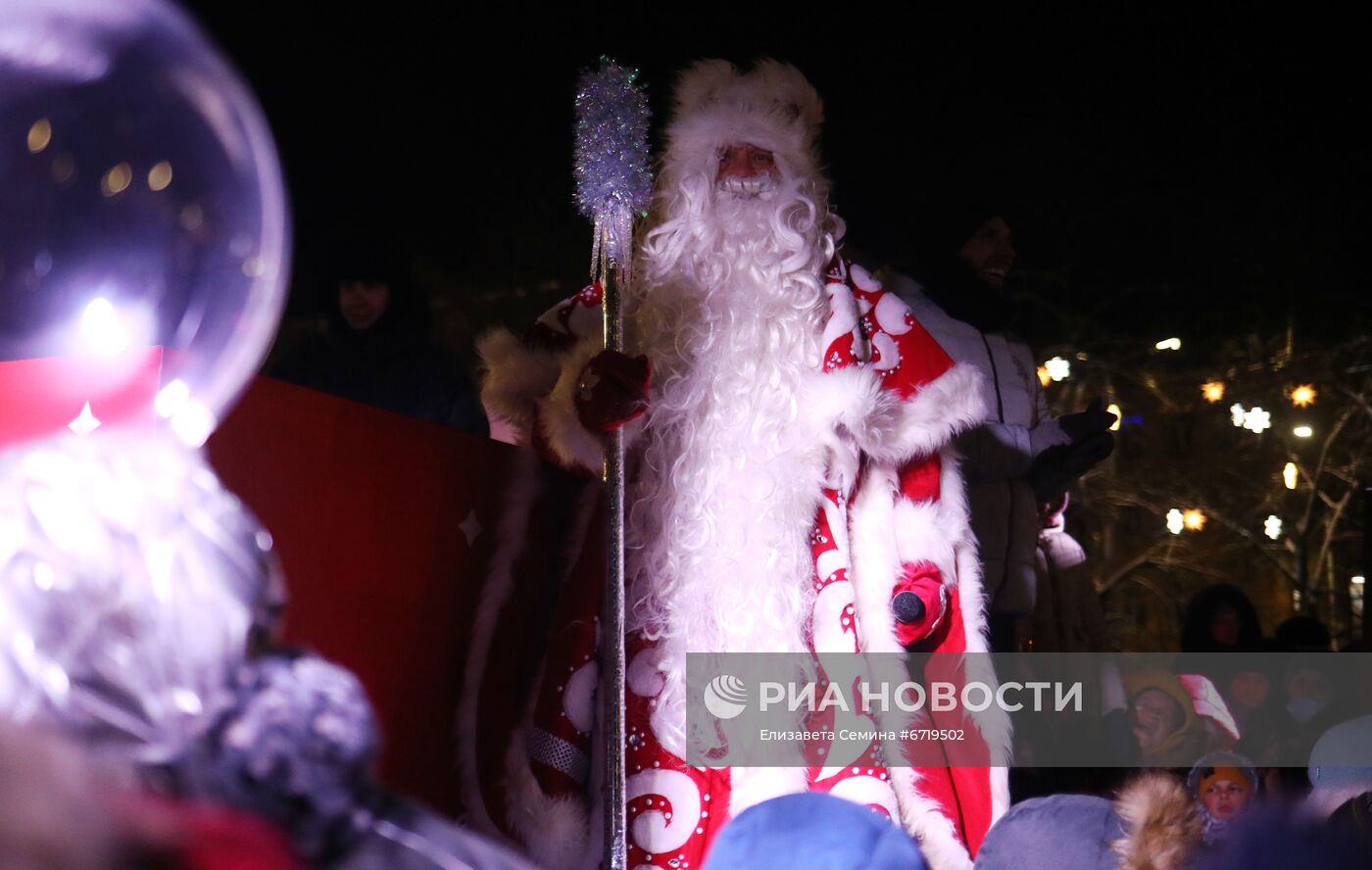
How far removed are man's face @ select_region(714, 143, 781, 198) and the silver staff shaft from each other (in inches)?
20.5

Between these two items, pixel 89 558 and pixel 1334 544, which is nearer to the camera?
pixel 89 558

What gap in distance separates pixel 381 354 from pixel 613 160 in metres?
1.22

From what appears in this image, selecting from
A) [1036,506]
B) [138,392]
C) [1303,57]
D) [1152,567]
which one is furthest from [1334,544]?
[138,392]

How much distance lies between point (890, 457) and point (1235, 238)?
18.1ft

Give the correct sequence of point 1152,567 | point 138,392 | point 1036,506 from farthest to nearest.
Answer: point 1152,567, point 1036,506, point 138,392

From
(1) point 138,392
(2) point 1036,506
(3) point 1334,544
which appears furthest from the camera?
(3) point 1334,544

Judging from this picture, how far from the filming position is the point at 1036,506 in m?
3.79

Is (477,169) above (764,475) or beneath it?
above

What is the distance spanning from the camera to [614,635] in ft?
8.30

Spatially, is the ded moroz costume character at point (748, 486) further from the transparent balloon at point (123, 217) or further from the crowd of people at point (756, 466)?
the transparent balloon at point (123, 217)

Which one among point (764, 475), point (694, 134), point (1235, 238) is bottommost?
point (764, 475)

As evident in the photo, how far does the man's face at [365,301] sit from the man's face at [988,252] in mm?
1683

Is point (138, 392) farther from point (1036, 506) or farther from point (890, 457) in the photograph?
point (1036, 506)

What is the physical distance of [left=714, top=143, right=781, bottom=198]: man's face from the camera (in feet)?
10.2
